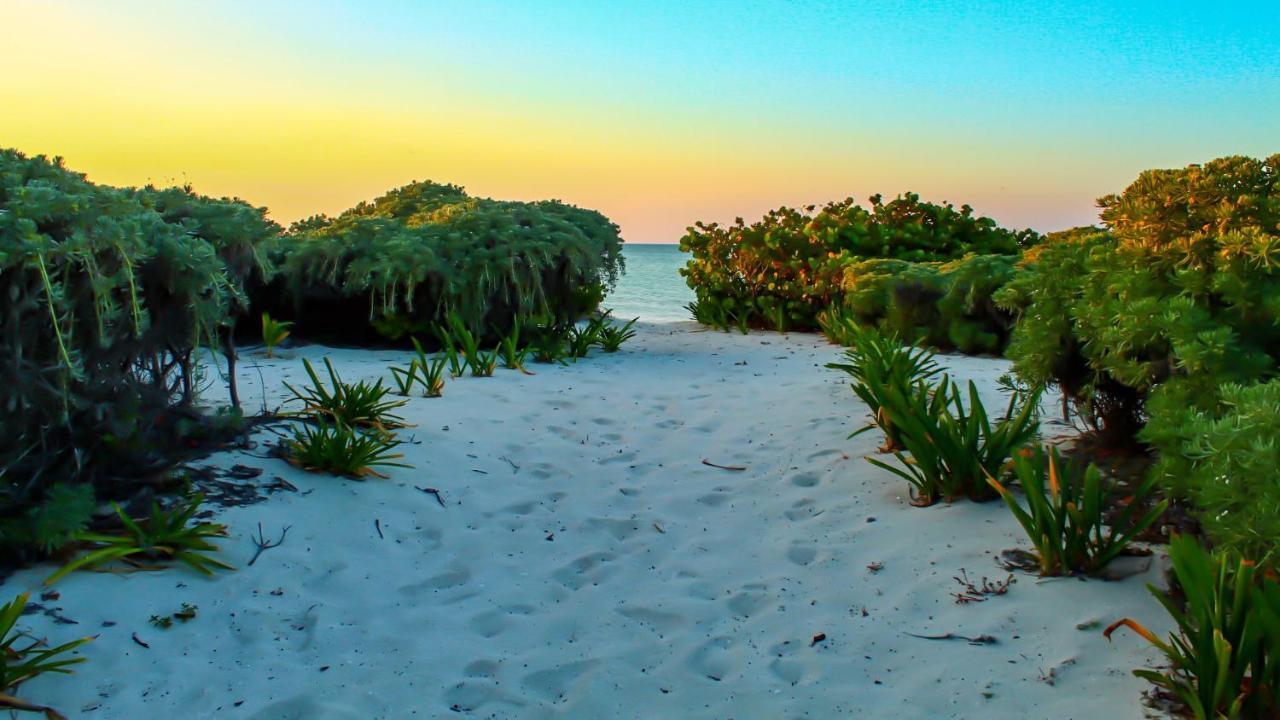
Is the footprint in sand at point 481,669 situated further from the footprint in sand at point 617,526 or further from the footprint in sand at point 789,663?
the footprint in sand at point 617,526

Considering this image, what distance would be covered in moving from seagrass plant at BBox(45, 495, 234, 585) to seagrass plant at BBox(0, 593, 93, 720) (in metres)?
0.44

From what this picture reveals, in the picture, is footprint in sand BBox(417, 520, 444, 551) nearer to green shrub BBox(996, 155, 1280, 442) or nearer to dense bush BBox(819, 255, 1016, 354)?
green shrub BBox(996, 155, 1280, 442)

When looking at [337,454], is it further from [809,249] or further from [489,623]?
[809,249]

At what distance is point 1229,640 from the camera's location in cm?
245

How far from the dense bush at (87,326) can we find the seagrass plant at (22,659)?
0.45 meters

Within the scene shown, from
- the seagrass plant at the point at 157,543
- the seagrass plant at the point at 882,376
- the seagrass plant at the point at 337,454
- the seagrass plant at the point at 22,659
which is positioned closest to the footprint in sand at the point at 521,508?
the seagrass plant at the point at 337,454

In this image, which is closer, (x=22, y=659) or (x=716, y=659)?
(x=22, y=659)

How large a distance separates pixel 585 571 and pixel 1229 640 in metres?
2.30

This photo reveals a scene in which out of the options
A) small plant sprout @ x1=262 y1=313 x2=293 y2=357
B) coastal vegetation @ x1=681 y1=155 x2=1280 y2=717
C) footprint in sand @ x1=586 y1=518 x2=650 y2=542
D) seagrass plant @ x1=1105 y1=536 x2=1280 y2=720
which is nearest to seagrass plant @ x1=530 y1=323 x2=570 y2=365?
small plant sprout @ x1=262 y1=313 x2=293 y2=357

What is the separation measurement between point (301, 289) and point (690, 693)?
6.84 metres

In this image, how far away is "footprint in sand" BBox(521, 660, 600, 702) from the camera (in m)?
2.92

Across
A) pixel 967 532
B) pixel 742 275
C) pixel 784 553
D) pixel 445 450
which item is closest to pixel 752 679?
pixel 784 553

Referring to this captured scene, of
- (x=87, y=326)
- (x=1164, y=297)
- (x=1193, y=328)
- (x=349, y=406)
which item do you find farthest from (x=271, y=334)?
(x=1193, y=328)

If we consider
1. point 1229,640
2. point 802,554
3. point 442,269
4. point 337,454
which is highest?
point 442,269
